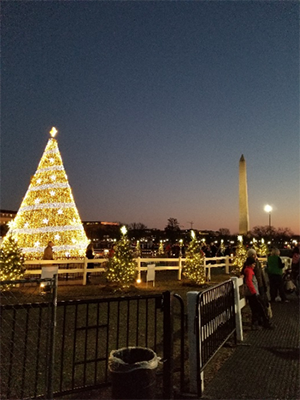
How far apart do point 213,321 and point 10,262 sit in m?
9.55

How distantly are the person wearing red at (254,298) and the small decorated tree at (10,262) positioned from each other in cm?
864

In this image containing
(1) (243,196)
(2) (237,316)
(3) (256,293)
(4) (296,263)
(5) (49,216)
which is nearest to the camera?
(2) (237,316)

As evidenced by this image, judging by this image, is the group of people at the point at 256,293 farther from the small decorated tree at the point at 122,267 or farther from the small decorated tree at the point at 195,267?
the small decorated tree at the point at 195,267

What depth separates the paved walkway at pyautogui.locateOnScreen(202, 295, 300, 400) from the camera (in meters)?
4.50

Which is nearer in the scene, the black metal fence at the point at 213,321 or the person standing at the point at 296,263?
the black metal fence at the point at 213,321

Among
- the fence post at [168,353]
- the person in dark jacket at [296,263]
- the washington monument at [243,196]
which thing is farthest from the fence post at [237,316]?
the washington monument at [243,196]

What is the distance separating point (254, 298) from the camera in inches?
309

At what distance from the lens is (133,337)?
23.1 feet

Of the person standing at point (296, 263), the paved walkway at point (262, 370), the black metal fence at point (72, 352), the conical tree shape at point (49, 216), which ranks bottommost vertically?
the paved walkway at point (262, 370)

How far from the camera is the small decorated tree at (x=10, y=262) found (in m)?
12.8

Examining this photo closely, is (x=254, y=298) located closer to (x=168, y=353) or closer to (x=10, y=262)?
(x=168, y=353)

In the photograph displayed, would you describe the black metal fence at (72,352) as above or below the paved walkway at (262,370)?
above

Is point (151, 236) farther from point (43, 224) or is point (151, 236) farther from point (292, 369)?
point (292, 369)

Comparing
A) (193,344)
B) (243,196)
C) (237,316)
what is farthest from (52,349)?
(243,196)
